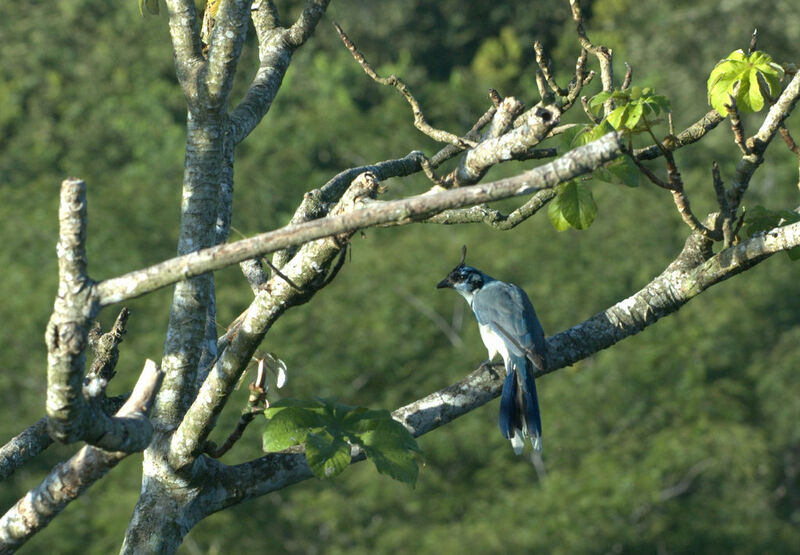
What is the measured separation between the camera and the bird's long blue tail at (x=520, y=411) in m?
5.10

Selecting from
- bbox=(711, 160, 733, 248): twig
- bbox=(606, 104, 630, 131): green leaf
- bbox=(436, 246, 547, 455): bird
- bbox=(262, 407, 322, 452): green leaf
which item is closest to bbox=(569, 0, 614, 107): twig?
bbox=(606, 104, 630, 131): green leaf

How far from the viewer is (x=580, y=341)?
4.04 m

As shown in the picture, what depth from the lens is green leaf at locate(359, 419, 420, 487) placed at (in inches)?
115

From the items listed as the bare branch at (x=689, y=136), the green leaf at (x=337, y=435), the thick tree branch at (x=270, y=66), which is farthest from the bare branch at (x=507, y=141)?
the thick tree branch at (x=270, y=66)

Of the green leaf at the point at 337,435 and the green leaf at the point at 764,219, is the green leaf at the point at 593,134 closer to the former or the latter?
the green leaf at the point at 764,219

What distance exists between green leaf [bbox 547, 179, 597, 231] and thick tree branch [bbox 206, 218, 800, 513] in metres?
0.66

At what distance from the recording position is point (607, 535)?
507 inches

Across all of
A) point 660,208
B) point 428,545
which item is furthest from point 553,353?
point 660,208

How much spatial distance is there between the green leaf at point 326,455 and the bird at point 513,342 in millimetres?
1505

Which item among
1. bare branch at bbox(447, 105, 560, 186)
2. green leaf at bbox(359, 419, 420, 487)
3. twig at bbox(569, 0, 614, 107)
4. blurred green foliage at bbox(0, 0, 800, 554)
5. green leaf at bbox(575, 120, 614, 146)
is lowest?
green leaf at bbox(359, 419, 420, 487)

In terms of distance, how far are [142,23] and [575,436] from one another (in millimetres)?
16707

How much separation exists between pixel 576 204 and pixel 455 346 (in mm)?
12577

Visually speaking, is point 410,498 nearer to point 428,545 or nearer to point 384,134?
point 428,545

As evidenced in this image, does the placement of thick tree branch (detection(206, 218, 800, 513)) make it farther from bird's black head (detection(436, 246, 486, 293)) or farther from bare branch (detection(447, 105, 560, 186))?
bird's black head (detection(436, 246, 486, 293))
